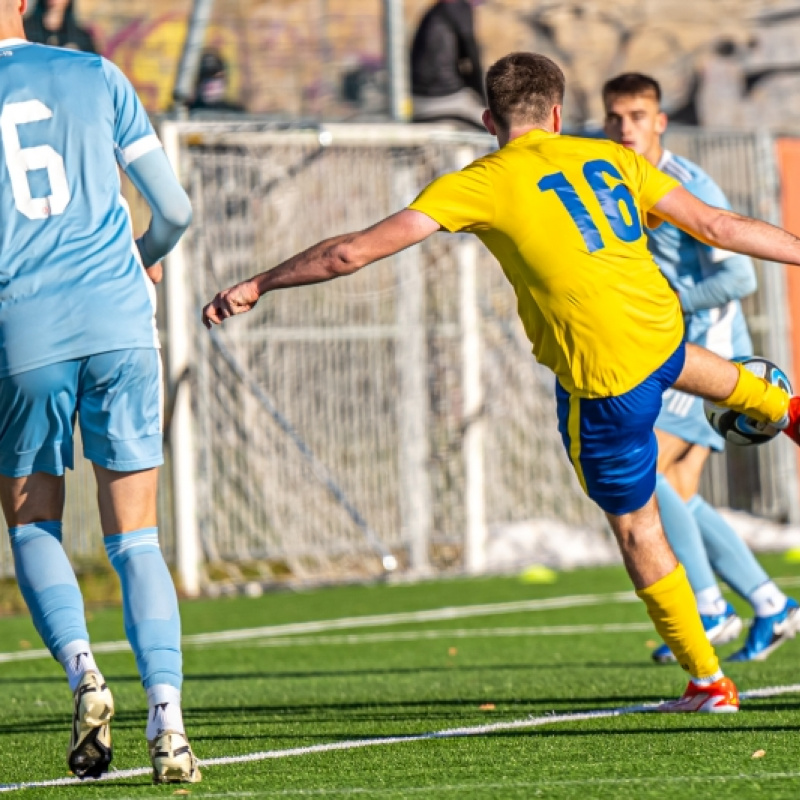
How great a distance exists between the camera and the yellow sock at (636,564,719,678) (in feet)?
18.4

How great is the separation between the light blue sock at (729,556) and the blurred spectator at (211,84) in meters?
6.42

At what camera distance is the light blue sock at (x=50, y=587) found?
4746 millimetres

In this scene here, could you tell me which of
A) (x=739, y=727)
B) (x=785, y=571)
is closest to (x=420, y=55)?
(x=785, y=571)

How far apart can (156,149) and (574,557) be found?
916 cm

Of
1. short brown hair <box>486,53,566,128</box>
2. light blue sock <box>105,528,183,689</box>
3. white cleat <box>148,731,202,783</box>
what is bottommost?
white cleat <box>148,731,202,783</box>

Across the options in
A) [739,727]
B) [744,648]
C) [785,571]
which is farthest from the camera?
[785,571]

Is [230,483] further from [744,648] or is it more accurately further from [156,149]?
[156,149]

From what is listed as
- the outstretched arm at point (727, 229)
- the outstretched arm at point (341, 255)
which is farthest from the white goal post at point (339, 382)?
the outstretched arm at point (341, 255)

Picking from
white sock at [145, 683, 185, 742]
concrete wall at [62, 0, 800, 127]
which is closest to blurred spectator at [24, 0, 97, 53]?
concrete wall at [62, 0, 800, 127]

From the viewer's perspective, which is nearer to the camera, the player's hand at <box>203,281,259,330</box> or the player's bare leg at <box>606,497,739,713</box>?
the player's hand at <box>203,281,259,330</box>

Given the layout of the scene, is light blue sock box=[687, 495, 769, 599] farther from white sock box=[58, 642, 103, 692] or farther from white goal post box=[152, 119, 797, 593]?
white goal post box=[152, 119, 797, 593]

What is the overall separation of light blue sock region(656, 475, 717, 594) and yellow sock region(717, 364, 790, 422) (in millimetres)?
1515

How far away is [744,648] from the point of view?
740 centimetres

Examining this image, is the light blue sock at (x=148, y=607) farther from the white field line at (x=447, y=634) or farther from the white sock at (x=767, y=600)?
the white field line at (x=447, y=634)
